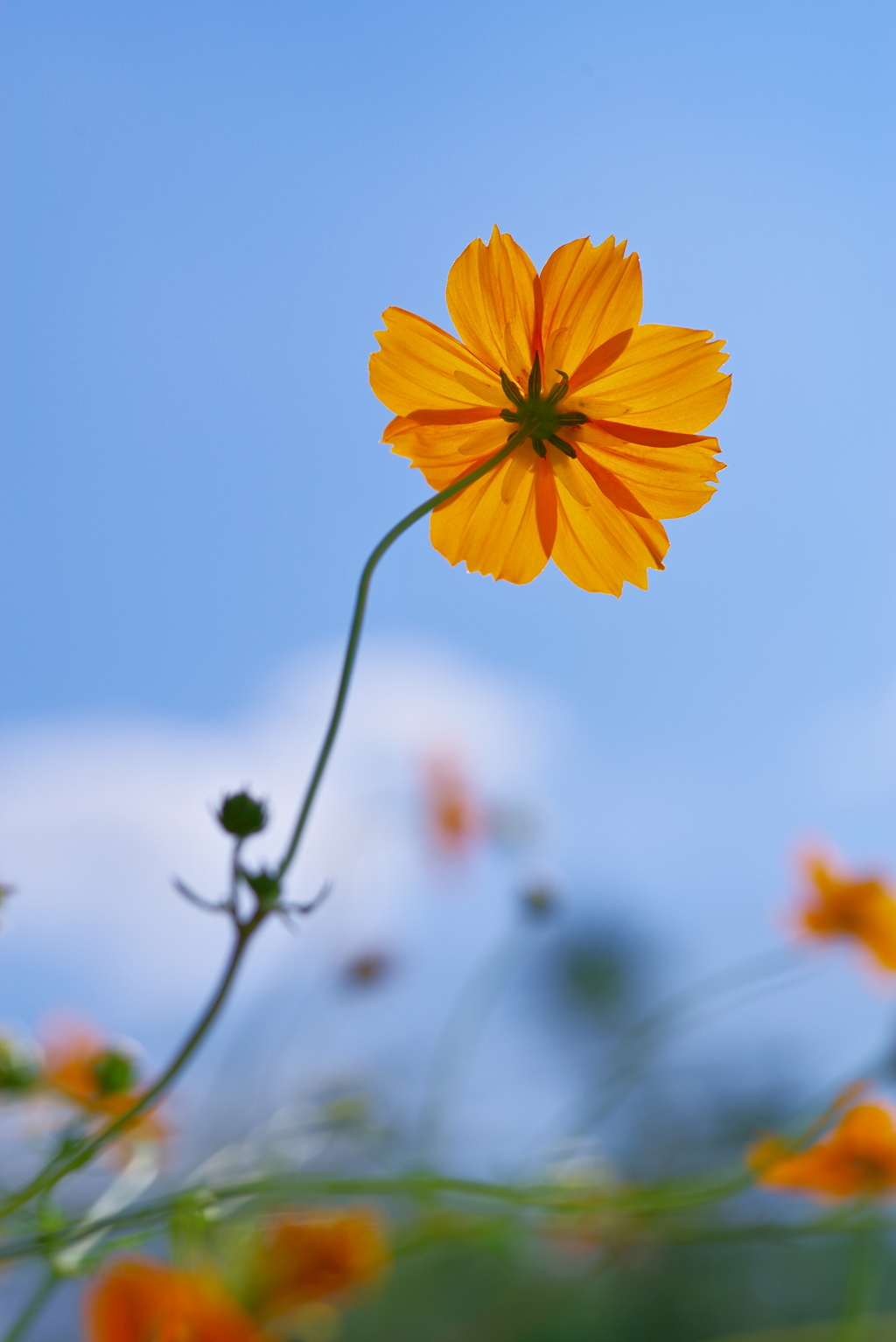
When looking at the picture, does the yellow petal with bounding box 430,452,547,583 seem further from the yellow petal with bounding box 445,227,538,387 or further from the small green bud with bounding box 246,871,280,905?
A: the small green bud with bounding box 246,871,280,905

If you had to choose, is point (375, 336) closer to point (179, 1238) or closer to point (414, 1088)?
point (179, 1238)

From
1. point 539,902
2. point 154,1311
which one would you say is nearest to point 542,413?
point 154,1311

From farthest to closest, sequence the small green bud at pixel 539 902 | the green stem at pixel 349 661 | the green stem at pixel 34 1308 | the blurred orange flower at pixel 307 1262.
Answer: the small green bud at pixel 539 902, the blurred orange flower at pixel 307 1262, the green stem at pixel 34 1308, the green stem at pixel 349 661

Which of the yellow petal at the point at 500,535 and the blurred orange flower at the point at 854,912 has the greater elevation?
the blurred orange flower at the point at 854,912

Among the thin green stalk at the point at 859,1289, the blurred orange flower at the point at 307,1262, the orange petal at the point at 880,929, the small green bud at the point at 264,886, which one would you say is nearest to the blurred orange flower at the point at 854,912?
the orange petal at the point at 880,929

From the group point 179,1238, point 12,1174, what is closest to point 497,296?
point 179,1238

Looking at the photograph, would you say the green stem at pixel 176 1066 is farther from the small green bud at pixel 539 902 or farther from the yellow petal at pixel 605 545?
the small green bud at pixel 539 902

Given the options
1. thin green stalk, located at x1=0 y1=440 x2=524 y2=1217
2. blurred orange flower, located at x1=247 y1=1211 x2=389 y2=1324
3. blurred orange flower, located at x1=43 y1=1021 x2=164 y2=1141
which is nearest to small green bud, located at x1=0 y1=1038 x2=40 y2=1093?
blurred orange flower, located at x1=43 y1=1021 x2=164 y2=1141
